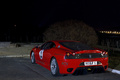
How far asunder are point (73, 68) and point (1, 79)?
2.40 m

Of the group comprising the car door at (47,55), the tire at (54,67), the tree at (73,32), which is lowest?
the tire at (54,67)

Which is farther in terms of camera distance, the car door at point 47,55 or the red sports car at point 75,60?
the car door at point 47,55

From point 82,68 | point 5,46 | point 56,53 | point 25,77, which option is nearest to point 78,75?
point 82,68

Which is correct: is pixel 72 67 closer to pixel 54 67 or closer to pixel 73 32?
pixel 54 67

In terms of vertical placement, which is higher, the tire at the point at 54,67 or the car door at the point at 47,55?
the car door at the point at 47,55

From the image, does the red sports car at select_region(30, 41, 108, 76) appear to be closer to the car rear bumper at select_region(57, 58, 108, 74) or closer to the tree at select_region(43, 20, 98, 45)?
the car rear bumper at select_region(57, 58, 108, 74)

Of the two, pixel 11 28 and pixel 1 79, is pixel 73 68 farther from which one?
pixel 11 28

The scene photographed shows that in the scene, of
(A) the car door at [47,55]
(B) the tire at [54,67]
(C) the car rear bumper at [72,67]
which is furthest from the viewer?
(A) the car door at [47,55]

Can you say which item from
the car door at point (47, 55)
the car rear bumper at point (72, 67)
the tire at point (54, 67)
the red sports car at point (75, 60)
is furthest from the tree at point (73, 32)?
the car rear bumper at point (72, 67)

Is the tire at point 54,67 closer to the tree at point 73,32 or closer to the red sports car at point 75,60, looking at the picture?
the red sports car at point 75,60

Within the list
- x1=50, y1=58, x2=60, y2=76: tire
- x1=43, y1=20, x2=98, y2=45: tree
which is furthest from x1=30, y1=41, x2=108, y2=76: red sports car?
x1=43, y1=20, x2=98, y2=45: tree

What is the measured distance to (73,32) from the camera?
15906mm

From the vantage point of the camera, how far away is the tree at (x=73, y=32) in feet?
51.5

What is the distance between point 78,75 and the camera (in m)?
6.79
